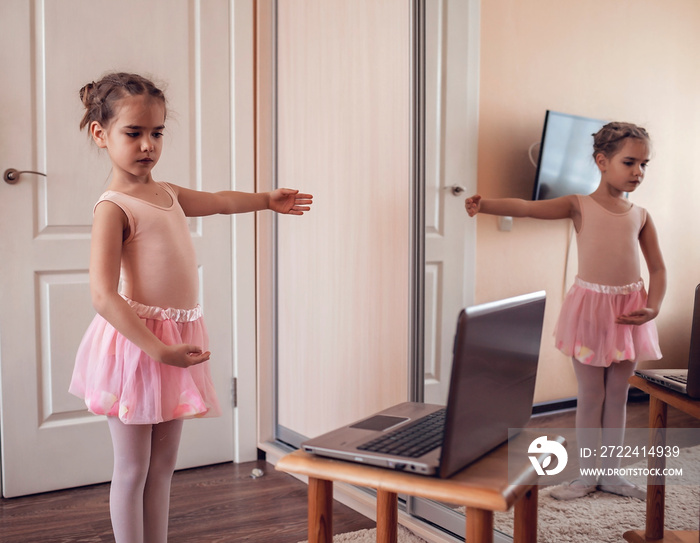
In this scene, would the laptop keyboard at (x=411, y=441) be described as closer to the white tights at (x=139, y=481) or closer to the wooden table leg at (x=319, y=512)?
the wooden table leg at (x=319, y=512)

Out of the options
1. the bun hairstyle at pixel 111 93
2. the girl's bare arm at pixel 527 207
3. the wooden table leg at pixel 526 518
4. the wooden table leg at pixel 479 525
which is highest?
the bun hairstyle at pixel 111 93

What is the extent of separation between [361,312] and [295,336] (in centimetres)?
43

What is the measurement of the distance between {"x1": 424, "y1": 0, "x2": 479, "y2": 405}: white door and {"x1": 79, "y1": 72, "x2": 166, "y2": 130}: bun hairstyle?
71 cm

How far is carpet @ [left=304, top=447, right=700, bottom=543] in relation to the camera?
3.99 ft

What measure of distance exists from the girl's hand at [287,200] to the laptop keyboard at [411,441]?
791 millimetres

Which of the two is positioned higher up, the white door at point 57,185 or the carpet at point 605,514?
the white door at point 57,185

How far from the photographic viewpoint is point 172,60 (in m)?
2.35

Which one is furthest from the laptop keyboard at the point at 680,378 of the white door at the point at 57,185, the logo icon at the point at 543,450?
the white door at the point at 57,185

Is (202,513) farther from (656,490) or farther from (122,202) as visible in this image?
(656,490)

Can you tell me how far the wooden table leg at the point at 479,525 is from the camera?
888mm

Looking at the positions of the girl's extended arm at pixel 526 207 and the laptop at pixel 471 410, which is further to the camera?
the girl's extended arm at pixel 526 207

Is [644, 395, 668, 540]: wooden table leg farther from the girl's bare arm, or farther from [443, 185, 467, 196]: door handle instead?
[443, 185, 467, 196]: door handle

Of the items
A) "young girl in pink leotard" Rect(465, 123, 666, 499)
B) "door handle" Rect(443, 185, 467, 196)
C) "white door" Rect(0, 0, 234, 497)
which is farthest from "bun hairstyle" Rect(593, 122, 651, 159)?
"white door" Rect(0, 0, 234, 497)

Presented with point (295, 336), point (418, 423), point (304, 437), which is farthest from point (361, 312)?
point (418, 423)
